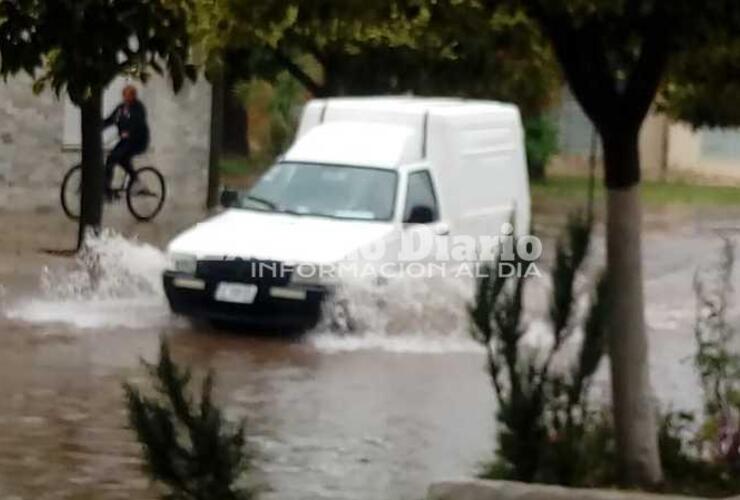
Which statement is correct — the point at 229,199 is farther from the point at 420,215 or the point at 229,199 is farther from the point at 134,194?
the point at 134,194

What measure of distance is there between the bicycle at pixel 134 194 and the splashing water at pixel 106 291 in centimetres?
675

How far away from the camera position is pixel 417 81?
32812mm

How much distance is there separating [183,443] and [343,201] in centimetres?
1117

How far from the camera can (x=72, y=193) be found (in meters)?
28.0

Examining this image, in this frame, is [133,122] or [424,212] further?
[133,122]

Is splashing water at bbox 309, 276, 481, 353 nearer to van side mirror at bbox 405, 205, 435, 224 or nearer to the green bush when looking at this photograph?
van side mirror at bbox 405, 205, 435, 224

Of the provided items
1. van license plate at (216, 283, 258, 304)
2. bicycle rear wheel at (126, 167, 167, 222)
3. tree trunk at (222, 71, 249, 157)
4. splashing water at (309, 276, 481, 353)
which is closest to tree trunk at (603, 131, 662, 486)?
splashing water at (309, 276, 481, 353)

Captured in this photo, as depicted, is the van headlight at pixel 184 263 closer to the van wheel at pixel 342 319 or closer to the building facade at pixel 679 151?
the van wheel at pixel 342 319

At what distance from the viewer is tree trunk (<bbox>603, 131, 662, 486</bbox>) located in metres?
8.27

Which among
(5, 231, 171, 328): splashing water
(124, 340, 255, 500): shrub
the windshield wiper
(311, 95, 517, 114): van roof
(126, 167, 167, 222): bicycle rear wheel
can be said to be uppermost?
(311, 95, 517, 114): van roof

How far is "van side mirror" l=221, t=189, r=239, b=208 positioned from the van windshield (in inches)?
2.2

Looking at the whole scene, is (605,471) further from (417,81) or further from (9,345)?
(417,81)

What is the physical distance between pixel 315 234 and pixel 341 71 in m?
14.2

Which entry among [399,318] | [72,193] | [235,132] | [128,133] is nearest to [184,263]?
[399,318]
